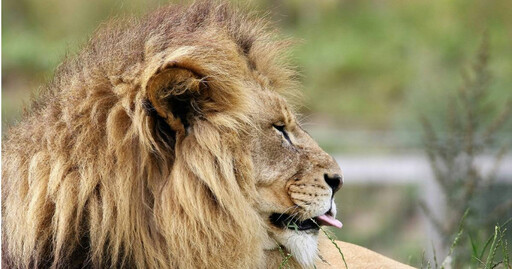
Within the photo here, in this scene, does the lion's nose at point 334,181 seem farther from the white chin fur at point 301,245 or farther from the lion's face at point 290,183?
the white chin fur at point 301,245

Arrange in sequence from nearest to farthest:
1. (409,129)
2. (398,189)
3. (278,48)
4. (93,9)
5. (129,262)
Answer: (129,262)
(278,48)
(398,189)
(409,129)
(93,9)

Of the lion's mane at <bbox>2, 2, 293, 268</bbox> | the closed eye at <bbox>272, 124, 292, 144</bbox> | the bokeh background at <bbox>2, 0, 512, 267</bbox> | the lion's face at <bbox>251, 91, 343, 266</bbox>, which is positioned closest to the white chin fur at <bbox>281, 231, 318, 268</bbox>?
the lion's face at <bbox>251, 91, 343, 266</bbox>

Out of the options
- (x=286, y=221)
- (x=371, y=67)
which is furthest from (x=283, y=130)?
(x=371, y=67)

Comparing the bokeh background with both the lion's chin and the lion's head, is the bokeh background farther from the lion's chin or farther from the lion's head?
the lion's head

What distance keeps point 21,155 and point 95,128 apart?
31cm

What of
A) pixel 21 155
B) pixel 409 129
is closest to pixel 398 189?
pixel 409 129

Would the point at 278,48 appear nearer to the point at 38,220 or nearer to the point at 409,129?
the point at 38,220

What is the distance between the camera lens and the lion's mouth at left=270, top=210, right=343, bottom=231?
3.08m

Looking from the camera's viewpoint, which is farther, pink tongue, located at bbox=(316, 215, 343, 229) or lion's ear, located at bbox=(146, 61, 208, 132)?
pink tongue, located at bbox=(316, 215, 343, 229)

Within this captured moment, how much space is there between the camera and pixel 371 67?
14.5 metres

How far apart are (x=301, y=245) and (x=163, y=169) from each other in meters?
0.52

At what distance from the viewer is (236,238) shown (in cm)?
297

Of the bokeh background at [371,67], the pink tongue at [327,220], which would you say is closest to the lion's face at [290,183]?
the pink tongue at [327,220]

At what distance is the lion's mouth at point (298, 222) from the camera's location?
3076 mm
